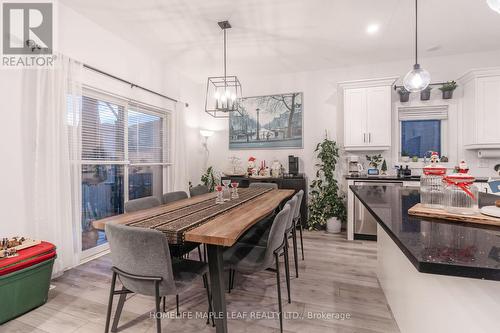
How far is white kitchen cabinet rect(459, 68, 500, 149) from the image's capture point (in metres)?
3.43

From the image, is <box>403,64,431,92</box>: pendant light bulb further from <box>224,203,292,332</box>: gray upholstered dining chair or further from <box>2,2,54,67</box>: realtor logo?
<box>2,2,54,67</box>: realtor logo

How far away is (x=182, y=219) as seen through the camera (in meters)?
1.68

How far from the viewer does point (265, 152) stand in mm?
4824

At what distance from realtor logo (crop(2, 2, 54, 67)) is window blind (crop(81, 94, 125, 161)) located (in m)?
0.61

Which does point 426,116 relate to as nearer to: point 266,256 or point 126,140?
point 266,256

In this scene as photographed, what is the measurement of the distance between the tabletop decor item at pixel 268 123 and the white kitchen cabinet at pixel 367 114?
890 millimetres

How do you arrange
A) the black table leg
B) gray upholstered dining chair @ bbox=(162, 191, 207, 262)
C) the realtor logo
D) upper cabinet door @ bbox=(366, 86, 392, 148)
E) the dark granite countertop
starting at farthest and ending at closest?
upper cabinet door @ bbox=(366, 86, 392, 148)
the realtor logo
gray upholstered dining chair @ bbox=(162, 191, 207, 262)
the black table leg
the dark granite countertop

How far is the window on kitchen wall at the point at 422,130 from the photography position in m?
4.02

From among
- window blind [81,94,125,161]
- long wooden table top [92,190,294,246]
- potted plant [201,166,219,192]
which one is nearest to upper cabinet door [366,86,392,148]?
long wooden table top [92,190,294,246]

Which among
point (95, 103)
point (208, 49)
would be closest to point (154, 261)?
point (95, 103)

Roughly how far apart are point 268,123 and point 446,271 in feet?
14.0

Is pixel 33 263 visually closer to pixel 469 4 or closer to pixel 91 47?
pixel 91 47

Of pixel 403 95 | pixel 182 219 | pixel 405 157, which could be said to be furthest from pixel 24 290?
pixel 403 95

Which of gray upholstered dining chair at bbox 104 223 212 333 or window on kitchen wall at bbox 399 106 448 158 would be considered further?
→ window on kitchen wall at bbox 399 106 448 158
